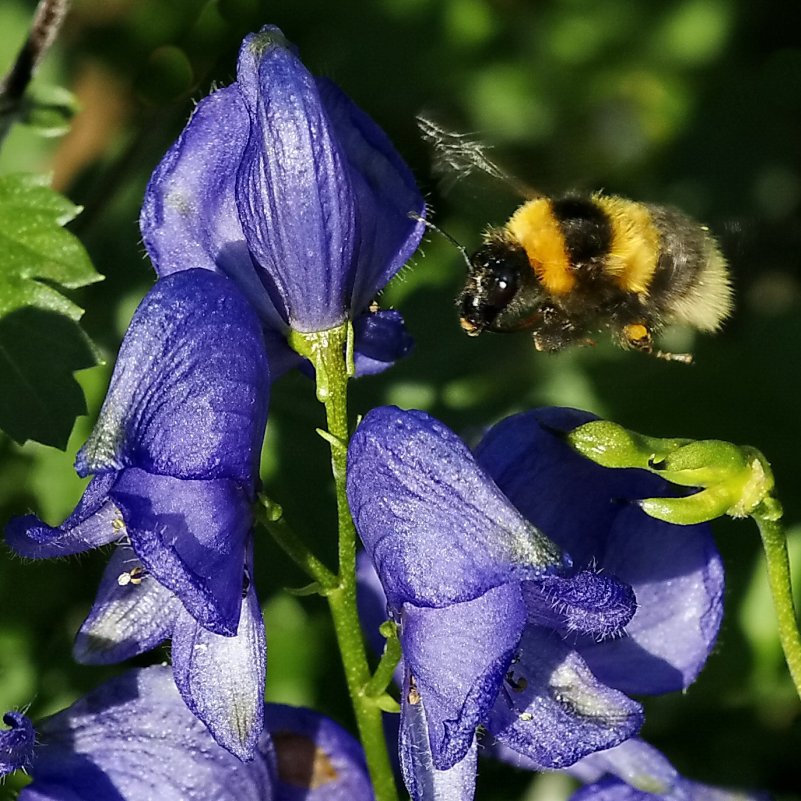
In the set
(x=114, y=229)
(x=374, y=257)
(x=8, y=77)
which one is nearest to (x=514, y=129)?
(x=114, y=229)

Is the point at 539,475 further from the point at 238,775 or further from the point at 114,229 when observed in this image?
the point at 114,229

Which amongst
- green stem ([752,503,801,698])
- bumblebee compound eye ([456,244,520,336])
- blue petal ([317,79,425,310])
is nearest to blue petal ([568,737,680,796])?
green stem ([752,503,801,698])

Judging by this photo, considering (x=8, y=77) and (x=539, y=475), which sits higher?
(x=8, y=77)

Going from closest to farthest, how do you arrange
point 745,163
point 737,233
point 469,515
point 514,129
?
point 469,515 → point 737,233 → point 514,129 → point 745,163

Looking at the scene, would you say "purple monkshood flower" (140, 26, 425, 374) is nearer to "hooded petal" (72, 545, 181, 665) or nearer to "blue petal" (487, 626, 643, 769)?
"hooded petal" (72, 545, 181, 665)

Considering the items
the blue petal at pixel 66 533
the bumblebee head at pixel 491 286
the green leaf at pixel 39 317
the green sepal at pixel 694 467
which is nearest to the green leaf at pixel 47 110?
the green leaf at pixel 39 317
